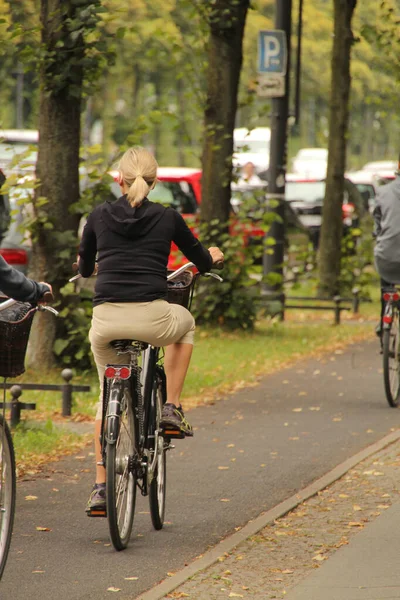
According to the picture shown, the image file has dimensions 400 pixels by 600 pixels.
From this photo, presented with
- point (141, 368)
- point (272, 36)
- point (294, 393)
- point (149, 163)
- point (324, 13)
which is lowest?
point (294, 393)

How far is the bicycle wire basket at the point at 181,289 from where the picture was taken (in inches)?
234

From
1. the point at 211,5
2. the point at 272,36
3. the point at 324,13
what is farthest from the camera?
the point at 324,13

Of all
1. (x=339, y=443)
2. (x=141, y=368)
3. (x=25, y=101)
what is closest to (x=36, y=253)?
(x=339, y=443)

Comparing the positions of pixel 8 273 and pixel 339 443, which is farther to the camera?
pixel 339 443

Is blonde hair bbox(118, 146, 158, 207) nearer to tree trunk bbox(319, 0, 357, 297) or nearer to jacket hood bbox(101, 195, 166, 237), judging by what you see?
jacket hood bbox(101, 195, 166, 237)

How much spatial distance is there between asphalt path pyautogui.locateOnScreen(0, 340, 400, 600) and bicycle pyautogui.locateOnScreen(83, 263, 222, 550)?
0.20m

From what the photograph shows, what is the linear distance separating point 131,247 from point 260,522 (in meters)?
1.56

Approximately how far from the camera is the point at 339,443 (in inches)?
337

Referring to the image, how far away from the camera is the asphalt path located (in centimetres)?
536

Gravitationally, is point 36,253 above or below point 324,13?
below

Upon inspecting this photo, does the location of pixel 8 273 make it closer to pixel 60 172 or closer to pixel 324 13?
pixel 60 172

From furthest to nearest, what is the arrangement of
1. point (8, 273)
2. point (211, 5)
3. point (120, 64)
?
point (120, 64) → point (211, 5) → point (8, 273)

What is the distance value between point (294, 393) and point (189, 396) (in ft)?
3.08

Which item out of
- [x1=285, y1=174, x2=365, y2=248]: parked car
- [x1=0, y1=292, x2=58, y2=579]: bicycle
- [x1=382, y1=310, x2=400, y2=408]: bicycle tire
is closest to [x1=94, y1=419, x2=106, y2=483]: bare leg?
[x1=0, y1=292, x2=58, y2=579]: bicycle
